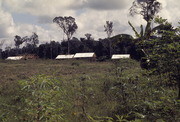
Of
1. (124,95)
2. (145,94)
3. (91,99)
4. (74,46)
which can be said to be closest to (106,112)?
(124,95)

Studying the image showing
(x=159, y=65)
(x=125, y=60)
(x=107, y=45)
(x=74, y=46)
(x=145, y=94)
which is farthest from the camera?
(x=74, y=46)

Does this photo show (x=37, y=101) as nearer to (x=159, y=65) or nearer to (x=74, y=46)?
(x=159, y=65)

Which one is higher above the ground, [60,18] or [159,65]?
[60,18]

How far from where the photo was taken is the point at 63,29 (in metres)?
49.4

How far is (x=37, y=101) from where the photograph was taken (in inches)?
103

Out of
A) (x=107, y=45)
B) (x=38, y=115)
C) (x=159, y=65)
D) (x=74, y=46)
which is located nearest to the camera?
(x=38, y=115)

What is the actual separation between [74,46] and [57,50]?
14.9 feet

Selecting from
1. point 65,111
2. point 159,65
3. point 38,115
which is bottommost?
point 65,111

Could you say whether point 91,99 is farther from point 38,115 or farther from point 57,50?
point 57,50

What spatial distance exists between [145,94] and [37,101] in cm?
317

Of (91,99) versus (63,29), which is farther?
(63,29)

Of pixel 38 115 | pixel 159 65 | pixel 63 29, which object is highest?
pixel 63 29

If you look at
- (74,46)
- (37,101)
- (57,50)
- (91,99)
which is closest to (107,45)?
(74,46)

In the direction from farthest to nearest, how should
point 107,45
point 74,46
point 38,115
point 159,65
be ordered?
point 74,46, point 107,45, point 159,65, point 38,115
